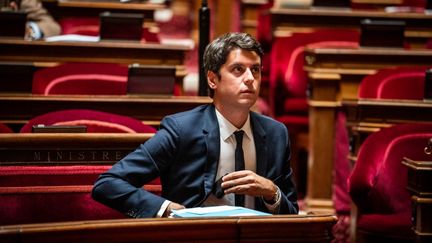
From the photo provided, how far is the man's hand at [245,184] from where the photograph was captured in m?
1.93

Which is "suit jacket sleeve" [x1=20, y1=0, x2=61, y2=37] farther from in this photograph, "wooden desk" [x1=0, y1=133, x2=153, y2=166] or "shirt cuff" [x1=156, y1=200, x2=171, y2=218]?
"shirt cuff" [x1=156, y1=200, x2=171, y2=218]

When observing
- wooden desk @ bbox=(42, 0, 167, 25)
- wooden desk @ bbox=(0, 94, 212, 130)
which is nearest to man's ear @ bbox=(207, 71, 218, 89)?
wooden desk @ bbox=(0, 94, 212, 130)

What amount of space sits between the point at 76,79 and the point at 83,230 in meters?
1.79

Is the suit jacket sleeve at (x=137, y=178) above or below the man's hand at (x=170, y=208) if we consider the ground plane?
above

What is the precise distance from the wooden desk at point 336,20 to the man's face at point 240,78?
2.64 metres

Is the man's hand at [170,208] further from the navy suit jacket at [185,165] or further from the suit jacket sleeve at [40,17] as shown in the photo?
the suit jacket sleeve at [40,17]

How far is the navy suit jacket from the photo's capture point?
1.97 meters

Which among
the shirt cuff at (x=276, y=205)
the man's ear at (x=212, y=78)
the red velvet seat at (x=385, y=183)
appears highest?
the man's ear at (x=212, y=78)

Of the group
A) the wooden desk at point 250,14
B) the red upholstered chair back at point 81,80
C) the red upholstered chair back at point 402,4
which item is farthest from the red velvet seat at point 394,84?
the wooden desk at point 250,14

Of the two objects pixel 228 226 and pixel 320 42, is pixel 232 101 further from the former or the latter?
pixel 320 42

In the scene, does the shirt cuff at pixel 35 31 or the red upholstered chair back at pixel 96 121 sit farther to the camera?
the shirt cuff at pixel 35 31

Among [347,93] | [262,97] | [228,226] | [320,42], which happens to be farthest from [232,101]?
[262,97]

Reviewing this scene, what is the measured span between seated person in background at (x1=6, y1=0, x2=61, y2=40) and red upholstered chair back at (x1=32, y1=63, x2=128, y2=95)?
1.13m

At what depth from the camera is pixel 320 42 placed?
14.8ft
